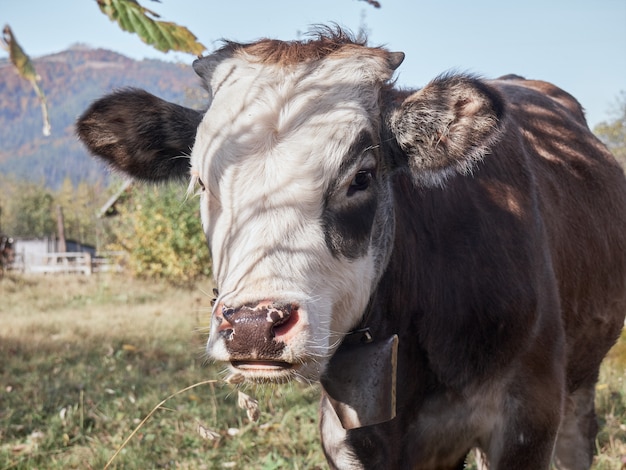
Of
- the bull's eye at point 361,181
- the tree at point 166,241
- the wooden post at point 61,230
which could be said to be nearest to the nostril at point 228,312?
the bull's eye at point 361,181

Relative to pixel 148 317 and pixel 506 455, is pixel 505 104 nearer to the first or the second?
pixel 506 455

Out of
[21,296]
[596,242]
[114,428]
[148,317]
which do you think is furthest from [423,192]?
[21,296]

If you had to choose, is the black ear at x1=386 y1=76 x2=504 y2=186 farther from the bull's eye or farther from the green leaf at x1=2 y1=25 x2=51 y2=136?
the green leaf at x1=2 y1=25 x2=51 y2=136

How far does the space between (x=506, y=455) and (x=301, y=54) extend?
74.6 inches

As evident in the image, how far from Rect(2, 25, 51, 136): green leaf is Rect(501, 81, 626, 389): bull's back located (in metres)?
2.78

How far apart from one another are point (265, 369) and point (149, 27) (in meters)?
1.05

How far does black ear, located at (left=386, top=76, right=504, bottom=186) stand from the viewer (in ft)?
8.90

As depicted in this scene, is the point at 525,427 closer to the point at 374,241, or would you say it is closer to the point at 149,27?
the point at 374,241

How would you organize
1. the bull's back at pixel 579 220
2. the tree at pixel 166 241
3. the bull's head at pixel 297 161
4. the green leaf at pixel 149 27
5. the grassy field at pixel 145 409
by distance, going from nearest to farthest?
1. the green leaf at pixel 149 27
2. the bull's head at pixel 297 161
3. the bull's back at pixel 579 220
4. the grassy field at pixel 145 409
5. the tree at pixel 166 241

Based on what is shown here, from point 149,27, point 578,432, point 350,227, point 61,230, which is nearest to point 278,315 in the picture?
point 350,227

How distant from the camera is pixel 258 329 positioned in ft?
6.79

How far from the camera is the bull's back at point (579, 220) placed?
3.74 metres

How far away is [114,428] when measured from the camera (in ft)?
17.9

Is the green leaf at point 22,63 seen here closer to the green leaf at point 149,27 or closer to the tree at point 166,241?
the green leaf at point 149,27
